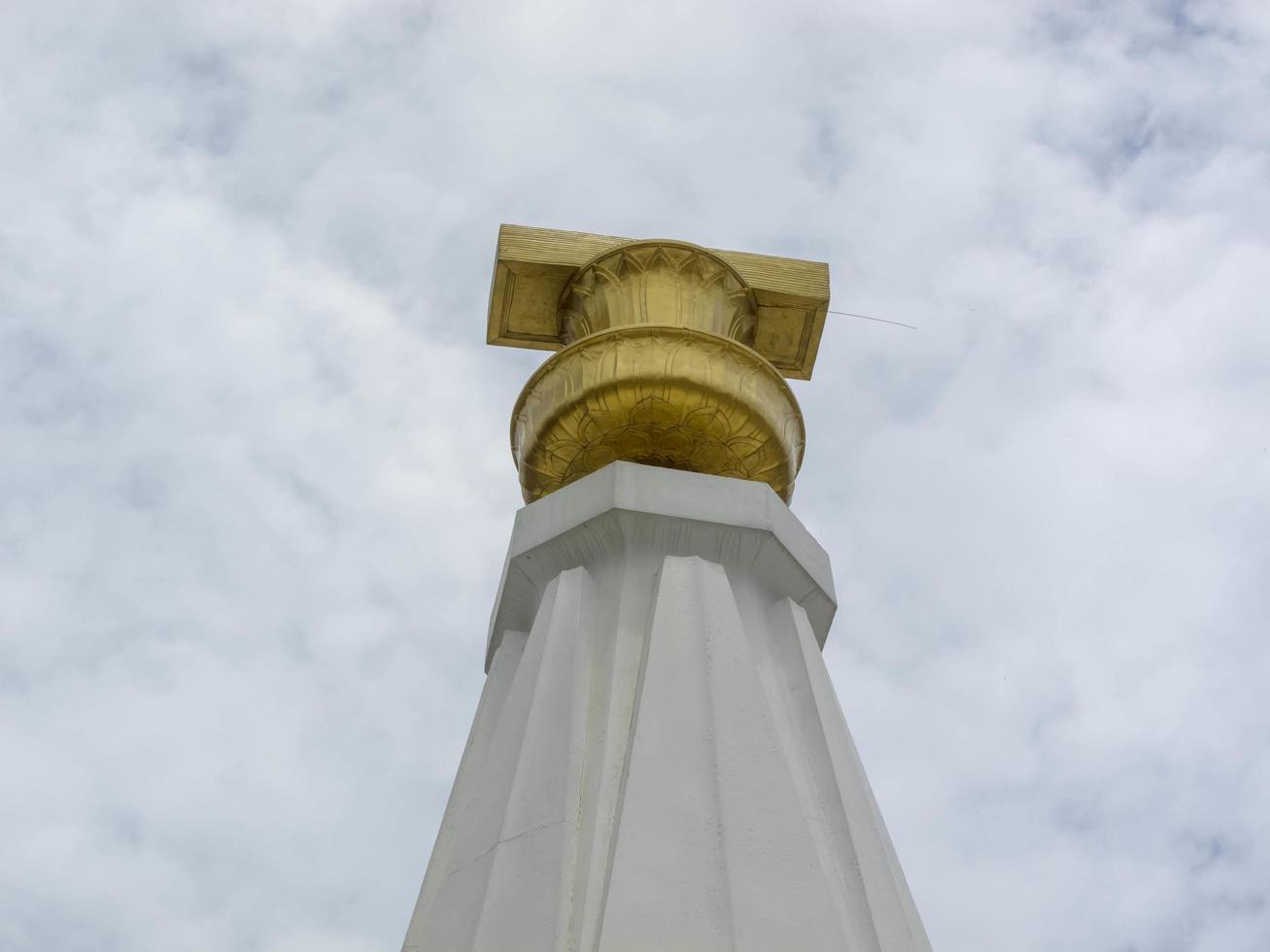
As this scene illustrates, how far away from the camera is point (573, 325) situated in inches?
266

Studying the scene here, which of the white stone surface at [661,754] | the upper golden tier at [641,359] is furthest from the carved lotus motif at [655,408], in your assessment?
the white stone surface at [661,754]

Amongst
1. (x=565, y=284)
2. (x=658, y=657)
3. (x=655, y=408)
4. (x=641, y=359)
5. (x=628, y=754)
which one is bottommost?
(x=628, y=754)

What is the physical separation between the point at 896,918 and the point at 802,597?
171 centimetres

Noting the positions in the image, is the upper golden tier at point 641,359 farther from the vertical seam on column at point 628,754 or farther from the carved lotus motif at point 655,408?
the vertical seam on column at point 628,754

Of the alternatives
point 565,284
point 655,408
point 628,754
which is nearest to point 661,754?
point 628,754

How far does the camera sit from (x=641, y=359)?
5.77 m

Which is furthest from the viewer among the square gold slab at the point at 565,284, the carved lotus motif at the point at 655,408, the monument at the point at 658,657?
the square gold slab at the point at 565,284

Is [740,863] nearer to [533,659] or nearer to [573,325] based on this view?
[533,659]

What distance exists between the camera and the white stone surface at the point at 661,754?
12.5 ft

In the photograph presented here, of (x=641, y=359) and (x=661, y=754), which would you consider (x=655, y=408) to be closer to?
(x=641, y=359)

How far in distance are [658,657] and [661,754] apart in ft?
1.61

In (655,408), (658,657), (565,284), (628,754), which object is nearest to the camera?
(628,754)

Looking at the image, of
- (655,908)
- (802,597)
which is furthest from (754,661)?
(655,908)

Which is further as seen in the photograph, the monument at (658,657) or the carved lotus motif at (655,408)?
the carved lotus motif at (655,408)
